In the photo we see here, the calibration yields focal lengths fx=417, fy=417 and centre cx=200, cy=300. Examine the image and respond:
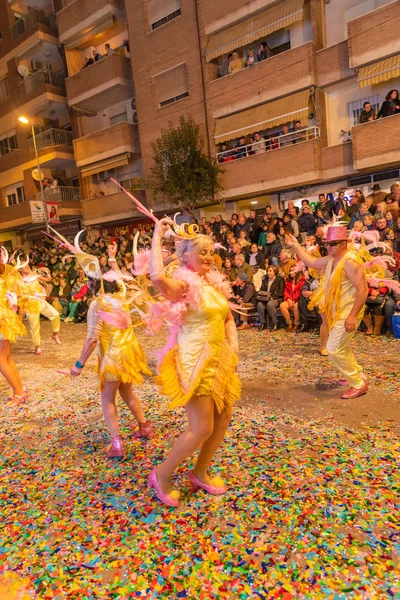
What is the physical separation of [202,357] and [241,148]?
14894 mm

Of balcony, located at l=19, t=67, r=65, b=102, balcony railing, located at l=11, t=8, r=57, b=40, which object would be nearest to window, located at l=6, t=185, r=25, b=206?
balcony, located at l=19, t=67, r=65, b=102

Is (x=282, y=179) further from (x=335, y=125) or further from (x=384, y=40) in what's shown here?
(x=384, y=40)

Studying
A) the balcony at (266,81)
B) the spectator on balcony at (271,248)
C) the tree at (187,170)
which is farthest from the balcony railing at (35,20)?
the spectator on balcony at (271,248)

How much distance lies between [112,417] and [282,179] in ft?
42.3

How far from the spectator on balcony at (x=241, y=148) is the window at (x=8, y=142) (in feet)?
53.5

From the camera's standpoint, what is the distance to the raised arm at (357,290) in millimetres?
4547

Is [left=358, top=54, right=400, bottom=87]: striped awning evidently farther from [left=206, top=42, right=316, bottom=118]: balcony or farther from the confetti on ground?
the confetti on ground

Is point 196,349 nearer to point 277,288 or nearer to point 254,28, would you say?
point 277,288

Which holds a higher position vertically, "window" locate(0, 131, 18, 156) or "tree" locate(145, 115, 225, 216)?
"window" locate(0, 131, 18, 156)

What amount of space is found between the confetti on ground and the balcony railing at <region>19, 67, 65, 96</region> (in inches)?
985

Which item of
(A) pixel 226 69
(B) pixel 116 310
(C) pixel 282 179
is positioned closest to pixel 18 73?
(A) pixel 226 69

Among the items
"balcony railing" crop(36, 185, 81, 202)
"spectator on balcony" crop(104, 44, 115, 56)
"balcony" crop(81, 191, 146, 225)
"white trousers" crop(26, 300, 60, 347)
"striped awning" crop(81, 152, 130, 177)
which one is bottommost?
"white trousers" crop(26, 300, 60, 347)

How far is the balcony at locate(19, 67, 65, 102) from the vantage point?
77.5 feet

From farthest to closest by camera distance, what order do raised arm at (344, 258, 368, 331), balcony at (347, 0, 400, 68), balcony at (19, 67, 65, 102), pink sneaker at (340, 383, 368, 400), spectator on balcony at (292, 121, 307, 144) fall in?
balcony at (19, 67, 65, 102), spectator on balcony at (292, 121, 307, 144), balcony at (347, 0, 400, 68), pink sneaker at (340, 383, 368, 400), raised arm at (344, 258, 368, 331)
